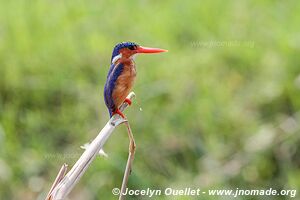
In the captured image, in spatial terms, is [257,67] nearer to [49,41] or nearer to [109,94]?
[49,41]

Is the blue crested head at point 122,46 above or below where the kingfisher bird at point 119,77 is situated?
above

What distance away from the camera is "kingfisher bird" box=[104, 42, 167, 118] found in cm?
111

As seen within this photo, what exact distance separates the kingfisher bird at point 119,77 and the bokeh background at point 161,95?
1.53 metres

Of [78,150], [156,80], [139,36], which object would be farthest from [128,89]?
[139,36]

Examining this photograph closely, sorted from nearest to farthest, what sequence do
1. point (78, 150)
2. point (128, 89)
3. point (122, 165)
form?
point (128, 89) < point (122, 165) < point (78, 150)

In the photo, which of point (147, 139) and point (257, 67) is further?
point (257, 67)

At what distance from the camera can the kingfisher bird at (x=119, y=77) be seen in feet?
3.64

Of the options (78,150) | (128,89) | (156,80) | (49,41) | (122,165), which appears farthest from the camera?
(49,41)

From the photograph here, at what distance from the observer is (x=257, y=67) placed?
3.28m

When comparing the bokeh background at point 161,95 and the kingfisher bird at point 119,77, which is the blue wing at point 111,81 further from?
the bokeh background at point 161,95

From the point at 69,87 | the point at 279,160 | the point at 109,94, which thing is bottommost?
the point at 279,160

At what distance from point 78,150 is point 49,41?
68cm

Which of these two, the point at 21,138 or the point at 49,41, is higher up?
the point at 49,41

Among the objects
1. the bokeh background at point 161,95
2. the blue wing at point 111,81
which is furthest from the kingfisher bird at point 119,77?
the bokeh background at point 161,95
